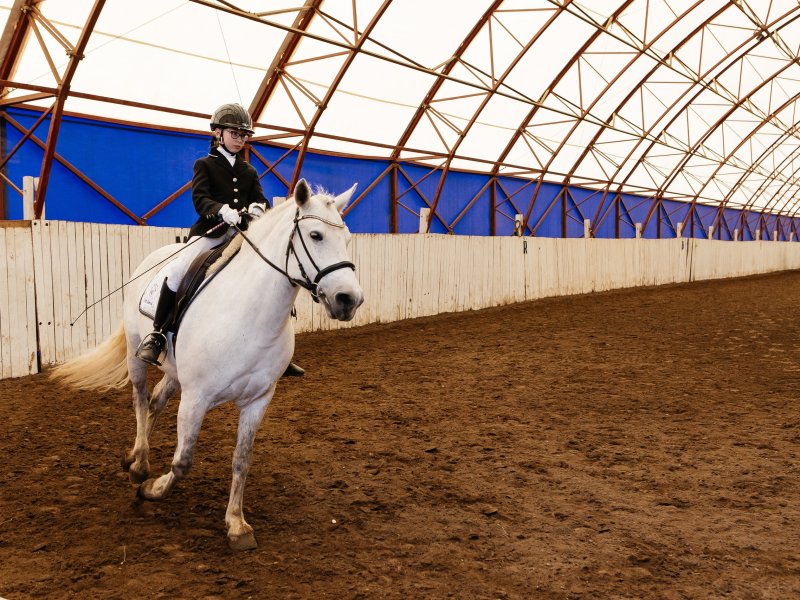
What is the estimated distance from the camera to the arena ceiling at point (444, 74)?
10.4 metres

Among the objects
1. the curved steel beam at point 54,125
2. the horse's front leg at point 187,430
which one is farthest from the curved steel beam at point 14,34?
the horse's front leg at point 187,430

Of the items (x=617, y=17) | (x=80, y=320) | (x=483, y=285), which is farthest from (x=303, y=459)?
(x=617, y=17)

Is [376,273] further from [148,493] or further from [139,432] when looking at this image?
[148,493]

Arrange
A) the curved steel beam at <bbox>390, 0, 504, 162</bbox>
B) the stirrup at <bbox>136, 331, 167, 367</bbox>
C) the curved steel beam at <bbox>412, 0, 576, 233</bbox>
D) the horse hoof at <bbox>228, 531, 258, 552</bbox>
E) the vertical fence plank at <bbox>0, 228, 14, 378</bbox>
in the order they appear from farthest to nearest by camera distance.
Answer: the curved steel beam at <bbox>412, 0, 576, 233</bbox>, the curved steel beam at <bbox>390, 0, 504, 162</bbox>, the vertical fence plank at <bbox>0, 228, 14, 378</bbox>, the stirrup at <bbox>136, 331, 167, 367</bbox>, the horse hoof at <bbox>228, 531, 258, 552</bbox>

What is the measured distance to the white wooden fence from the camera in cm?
793

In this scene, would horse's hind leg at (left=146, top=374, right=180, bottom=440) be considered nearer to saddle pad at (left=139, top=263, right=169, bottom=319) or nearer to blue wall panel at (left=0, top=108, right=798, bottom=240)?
saddle pad at (left=139, top=263, right=169, bottom=319)

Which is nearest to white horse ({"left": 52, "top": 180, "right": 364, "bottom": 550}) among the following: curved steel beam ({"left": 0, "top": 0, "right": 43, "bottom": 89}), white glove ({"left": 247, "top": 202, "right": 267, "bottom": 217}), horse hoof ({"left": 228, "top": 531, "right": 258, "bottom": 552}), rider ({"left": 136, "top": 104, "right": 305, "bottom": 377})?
horse hoof ({"left": 228, "top": 531, "right": 258, "bottom": 552})

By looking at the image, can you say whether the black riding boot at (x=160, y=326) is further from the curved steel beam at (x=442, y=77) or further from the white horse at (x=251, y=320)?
the curved steel beam at (x=442, y=77)

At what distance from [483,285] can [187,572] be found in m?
13.6

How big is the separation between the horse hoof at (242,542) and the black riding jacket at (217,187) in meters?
1.92

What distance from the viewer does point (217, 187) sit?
4.16 meters

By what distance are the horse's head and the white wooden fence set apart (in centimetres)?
620

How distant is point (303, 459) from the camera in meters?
4.92

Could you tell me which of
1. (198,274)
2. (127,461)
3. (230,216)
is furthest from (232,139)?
(127,461)
